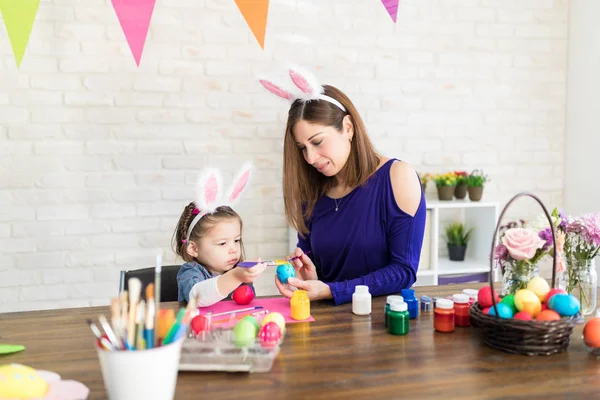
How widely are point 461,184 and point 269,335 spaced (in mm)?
2217

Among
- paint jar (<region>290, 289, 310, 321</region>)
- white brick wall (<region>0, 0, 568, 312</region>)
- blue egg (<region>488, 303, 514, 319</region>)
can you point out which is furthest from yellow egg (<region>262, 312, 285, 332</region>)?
white brick wall (<region>0, 0, 568, 312</region>)

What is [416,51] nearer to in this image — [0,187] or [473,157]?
[473,157]

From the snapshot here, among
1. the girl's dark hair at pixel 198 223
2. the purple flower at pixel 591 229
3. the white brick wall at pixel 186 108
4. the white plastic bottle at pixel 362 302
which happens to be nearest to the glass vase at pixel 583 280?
the purple flower at pixel 591 229

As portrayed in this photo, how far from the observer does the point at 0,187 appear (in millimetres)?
2914

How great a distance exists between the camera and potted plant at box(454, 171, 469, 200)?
326 cm

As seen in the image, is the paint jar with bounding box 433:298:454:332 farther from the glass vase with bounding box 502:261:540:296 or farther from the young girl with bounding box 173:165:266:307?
the young girl with bounding box 173:165:266:307

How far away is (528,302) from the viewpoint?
132 centimetres

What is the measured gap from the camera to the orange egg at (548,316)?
1.28m

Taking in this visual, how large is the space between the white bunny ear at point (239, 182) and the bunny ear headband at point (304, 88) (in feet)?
1.00

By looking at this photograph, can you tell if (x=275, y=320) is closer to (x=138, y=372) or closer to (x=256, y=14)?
(x=138, y=372)

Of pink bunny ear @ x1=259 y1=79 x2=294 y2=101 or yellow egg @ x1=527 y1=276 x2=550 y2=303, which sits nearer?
yellow egg @ x1=527 y1=276 x2=550 y2=303

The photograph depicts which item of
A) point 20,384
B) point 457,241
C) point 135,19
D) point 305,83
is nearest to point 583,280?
point 305,83

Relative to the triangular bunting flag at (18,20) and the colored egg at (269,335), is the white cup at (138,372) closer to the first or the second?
the colored egg at (269,335)

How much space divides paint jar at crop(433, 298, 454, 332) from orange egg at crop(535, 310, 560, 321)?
21 cm
